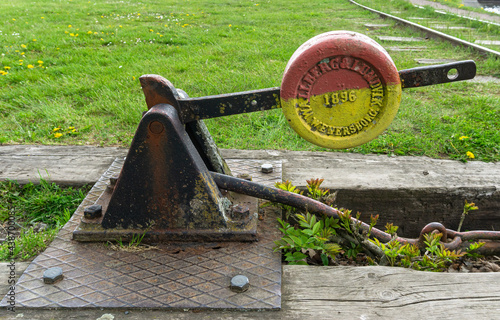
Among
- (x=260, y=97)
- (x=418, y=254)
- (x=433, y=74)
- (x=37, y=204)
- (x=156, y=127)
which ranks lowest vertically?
(x=37, y=204)

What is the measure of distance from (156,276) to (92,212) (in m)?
0.52

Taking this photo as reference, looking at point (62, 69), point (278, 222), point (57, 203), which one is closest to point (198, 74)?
point (62, 69)

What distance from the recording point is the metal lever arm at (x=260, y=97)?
1805 mm

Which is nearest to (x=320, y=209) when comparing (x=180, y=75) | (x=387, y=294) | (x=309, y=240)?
(x=309, y=240)

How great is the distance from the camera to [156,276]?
1761mm

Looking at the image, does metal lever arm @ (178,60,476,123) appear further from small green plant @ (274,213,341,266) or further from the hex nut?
the hex nut

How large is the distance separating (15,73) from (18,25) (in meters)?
3.98

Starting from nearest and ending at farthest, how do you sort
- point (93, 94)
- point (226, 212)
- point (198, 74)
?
point (226, 212) → point (93, 94) → point (198, 74)

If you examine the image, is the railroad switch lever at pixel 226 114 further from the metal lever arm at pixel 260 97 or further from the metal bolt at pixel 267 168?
the metal bolt at pixel 267 168

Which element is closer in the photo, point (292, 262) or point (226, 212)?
point (292, 262)

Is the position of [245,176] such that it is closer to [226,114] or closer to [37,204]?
[226,114]

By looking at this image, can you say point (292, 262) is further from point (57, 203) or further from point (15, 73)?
point (15, 73)

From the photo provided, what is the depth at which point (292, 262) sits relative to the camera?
1.92 meters

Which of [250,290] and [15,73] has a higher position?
[15,73]
